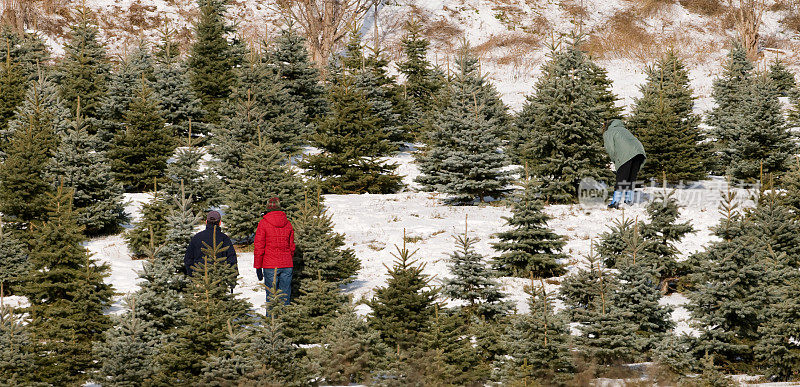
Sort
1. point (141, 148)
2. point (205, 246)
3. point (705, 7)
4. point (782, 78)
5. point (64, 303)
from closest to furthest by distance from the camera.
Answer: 1. point (64, 303)
2. point (205, 246)
3. point (141, 148)
4. point (782, 78)
5. point (705, 7)

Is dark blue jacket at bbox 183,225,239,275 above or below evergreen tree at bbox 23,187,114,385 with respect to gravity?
above

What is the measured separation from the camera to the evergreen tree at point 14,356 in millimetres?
8003

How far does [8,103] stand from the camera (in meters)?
21.6

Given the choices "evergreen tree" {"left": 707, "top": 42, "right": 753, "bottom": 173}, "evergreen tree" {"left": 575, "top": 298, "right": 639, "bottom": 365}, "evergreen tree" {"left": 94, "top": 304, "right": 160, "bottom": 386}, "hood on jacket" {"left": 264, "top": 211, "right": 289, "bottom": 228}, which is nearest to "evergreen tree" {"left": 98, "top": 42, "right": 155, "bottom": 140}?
"hood on jacket" {"left": 264, "top": 211, "right": 289, "bottom": 228}

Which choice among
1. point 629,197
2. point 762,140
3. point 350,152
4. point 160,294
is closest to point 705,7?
point 762,140

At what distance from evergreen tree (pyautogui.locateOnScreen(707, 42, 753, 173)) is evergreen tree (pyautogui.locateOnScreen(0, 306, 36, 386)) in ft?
59.4

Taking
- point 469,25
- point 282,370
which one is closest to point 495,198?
point 282,370

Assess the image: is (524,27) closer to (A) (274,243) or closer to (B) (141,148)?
(B) (141,148)

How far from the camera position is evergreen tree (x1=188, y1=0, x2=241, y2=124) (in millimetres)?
25406

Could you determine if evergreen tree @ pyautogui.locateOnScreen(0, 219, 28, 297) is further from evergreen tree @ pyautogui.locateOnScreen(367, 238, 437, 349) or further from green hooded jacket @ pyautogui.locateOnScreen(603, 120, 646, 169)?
green hooded jacket @ pyautogui.locateOnScreen(603, 120, 646, 169)

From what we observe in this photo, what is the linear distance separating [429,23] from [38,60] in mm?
28088

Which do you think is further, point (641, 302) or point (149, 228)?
point (149, 228)

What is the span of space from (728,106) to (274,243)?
20327 millimetres

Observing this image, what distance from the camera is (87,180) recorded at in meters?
15.5
